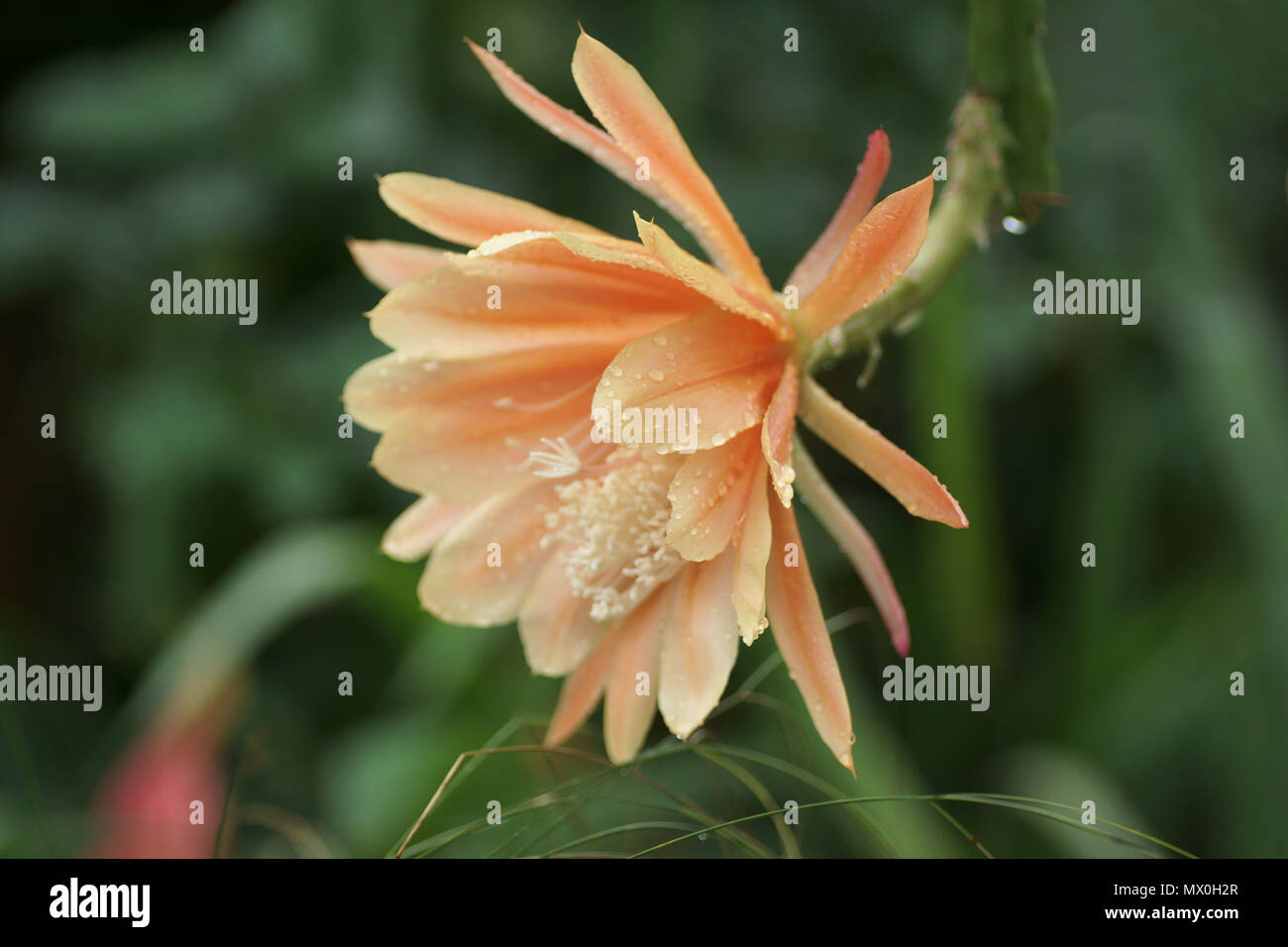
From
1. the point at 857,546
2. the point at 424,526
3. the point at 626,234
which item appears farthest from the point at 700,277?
the point at 626,234

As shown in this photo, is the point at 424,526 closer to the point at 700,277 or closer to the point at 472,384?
the point at 472,384

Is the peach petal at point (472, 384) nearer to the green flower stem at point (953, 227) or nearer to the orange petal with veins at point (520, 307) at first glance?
the orange petal with veins at point (520, 307)

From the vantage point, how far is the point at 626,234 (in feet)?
4.76

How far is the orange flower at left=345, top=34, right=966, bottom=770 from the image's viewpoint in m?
0.54

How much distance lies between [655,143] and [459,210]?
12 cm

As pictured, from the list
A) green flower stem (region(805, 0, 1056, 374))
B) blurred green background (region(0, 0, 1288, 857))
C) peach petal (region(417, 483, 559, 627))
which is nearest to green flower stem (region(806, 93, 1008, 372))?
green flower stem (region(805, 0, 1056, 374))

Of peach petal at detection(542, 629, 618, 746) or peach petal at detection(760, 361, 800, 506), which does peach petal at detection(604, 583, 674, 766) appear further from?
peach petal at detection(760, 361, 800, 506)

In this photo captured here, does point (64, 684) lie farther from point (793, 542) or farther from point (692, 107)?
point (793, 542)

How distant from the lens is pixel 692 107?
146cm

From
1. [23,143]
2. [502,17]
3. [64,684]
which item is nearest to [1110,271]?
[502,17]

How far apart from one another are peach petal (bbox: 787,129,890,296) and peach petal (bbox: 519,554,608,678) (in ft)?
0.77

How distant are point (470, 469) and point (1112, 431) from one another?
1.16m

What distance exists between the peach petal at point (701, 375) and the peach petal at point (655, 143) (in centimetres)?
5

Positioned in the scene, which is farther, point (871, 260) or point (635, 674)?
point (635, 674)
